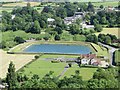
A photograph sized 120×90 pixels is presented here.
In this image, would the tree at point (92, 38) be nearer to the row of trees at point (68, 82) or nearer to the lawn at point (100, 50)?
the lawn at point (100, 50)

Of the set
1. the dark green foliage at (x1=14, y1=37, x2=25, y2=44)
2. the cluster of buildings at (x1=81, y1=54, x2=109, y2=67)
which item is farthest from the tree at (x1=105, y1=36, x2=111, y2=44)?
the dark green foliage at (x1=14, y1=37, x2=25, y2=44)

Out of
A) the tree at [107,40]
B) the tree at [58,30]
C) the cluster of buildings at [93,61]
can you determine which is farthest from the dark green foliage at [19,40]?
the cluster of buildings at [93,61]

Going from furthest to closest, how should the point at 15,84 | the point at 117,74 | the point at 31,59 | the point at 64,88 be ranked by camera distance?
the point at 31,59, the point at 117,74, the point at 15,84, the point at 64,88

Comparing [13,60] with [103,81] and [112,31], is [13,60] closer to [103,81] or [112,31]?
[103,81]

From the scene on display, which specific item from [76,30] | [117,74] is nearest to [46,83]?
[117,74]

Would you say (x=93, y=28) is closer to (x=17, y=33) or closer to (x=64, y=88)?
(x=17, y=33)

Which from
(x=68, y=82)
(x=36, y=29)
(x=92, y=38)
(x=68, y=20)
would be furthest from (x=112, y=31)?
(x=68, y=82)

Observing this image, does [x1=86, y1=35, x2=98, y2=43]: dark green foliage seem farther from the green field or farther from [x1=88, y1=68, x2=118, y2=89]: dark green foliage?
[x1=88, y1=68, x2=118, y2=89]: dark green foliage

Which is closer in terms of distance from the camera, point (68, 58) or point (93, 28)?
point (68, 58)
